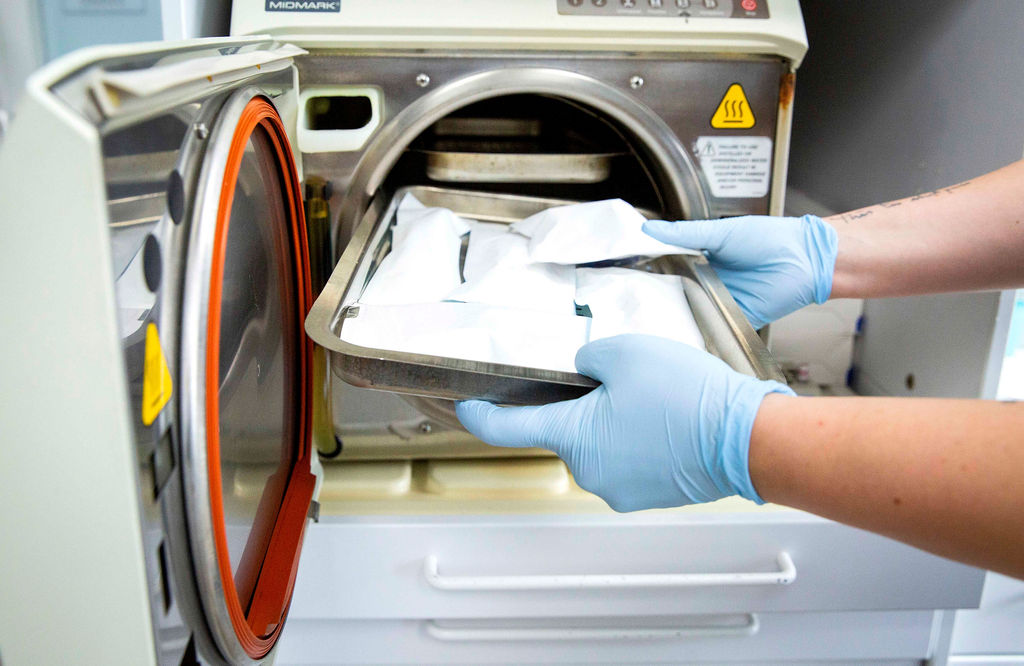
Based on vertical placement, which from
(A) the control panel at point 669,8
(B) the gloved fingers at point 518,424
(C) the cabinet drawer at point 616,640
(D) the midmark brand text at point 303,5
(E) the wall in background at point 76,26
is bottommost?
(C) the cabinet drawer at point 616,640

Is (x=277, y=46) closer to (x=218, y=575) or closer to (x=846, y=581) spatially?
(x=218, y=575)

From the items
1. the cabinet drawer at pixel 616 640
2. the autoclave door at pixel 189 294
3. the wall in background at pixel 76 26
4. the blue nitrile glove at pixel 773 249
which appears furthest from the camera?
the cabinet drawer at pixel 616 640

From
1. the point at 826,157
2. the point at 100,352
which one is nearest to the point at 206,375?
the point at 100,352

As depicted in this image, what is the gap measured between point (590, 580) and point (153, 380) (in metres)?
0.67

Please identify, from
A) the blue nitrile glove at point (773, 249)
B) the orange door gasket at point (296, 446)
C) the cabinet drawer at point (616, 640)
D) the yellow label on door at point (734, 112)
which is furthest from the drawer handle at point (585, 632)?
the yellow label on door at point (734, 112)

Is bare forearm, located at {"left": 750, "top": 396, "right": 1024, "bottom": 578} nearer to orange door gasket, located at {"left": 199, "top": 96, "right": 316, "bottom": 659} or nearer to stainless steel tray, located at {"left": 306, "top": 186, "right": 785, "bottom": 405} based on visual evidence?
stainless steel tray, located at {"left": 306, "top": 186, "right": 785, "bottom": 405}

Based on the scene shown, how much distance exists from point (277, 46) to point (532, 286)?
0.42 meters

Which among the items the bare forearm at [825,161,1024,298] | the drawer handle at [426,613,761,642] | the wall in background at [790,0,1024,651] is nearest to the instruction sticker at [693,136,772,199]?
the bare forearm at [825,161,1024,298]

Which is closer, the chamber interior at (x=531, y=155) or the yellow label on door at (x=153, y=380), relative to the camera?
the yellow label on door at (x=153, y=380)

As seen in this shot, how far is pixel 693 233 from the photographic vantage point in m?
0.93

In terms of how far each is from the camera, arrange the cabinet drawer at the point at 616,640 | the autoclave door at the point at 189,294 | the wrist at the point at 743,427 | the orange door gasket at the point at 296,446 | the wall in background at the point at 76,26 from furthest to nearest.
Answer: the cabinet drawer at the point at 616,640
the wall in background at the point at 76,26
the wrist at the point at 743,427
the orange door gasket at the point at 296,446
the autoclave door at the point at 189,294

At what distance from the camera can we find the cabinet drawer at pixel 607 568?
94cm

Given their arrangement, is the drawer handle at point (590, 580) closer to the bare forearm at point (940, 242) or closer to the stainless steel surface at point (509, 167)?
the bare forearm at point (940, 242)

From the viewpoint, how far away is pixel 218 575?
20.0 inches
